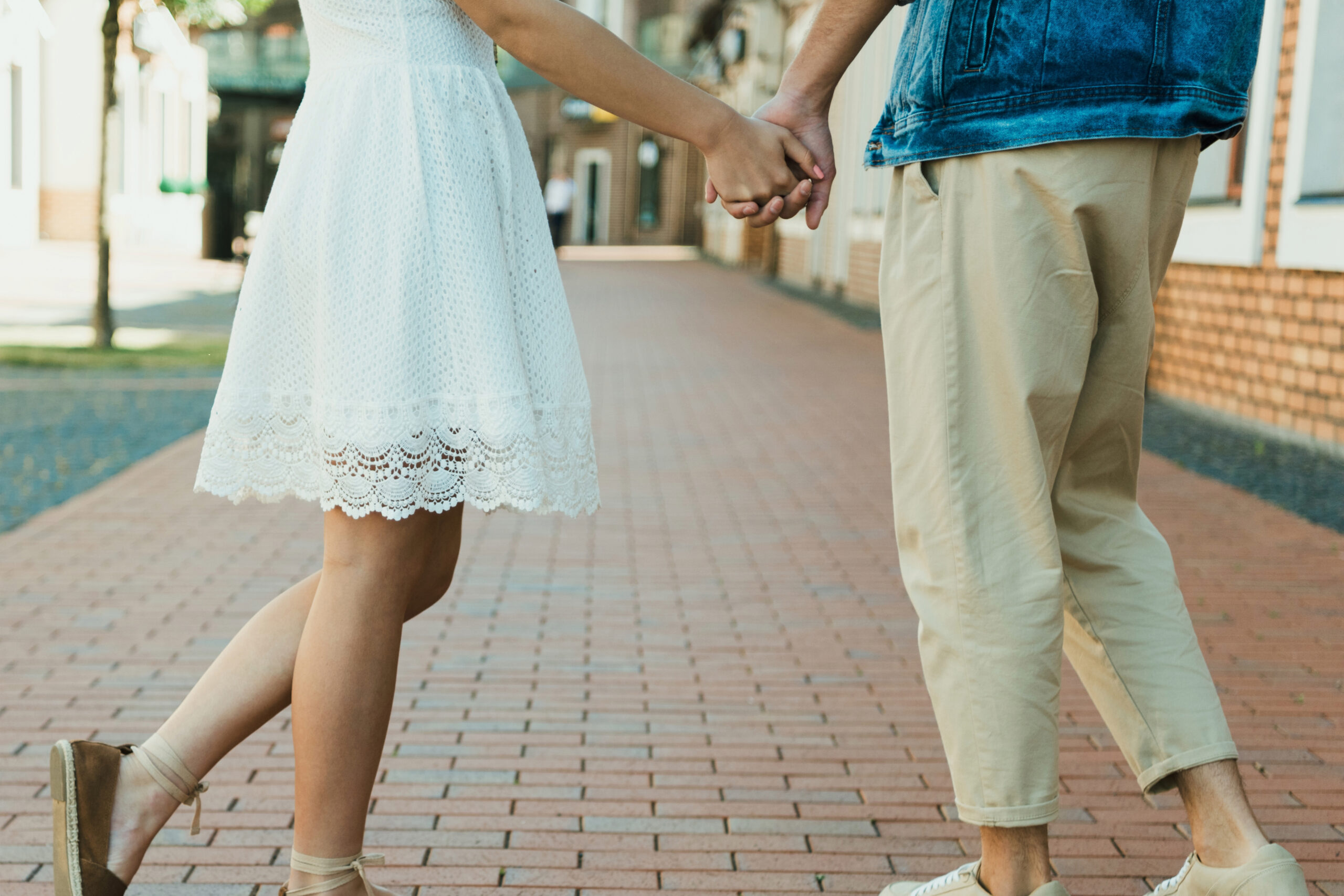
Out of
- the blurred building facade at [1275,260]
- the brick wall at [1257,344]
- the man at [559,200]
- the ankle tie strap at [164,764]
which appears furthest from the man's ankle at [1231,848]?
the man at [559,200]

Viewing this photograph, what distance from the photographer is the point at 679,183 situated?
46.1m

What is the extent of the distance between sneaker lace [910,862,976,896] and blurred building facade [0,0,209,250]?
22.8 metres

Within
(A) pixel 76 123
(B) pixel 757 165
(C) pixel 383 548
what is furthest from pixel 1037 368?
(A) pixel 76 123

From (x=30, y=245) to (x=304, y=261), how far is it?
26.4 m

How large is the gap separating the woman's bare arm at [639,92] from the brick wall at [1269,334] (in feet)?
19.2

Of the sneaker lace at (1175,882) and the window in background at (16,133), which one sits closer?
the sneaker lace at (1175,882)

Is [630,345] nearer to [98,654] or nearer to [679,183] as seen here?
[98,654]

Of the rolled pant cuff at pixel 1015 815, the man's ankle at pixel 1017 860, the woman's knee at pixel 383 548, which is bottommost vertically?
the man's ankle at pixel 1017 860

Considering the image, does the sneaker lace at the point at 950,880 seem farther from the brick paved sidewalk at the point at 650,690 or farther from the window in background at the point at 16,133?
the window in background at the point at 16,133

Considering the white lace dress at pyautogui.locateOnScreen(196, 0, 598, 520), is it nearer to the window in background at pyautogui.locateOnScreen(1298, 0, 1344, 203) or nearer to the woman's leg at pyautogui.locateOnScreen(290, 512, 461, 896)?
the woman's leg at pyautogui.locateOnScreen(290, 512, 461, 896)

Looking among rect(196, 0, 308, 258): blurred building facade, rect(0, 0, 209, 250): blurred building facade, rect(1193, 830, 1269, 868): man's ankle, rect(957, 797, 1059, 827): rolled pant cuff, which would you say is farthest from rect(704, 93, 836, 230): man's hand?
rect(196, 0, 308, 258): blurred building facade

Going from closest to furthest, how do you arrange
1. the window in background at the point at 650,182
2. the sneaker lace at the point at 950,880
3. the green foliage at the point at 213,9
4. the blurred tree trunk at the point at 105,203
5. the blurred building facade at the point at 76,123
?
the sneaker lace at the point at 950,880, the blurred tree trunk at the point at 105,203, the green foliage at the point at 213,9, the blurred building facade at the point at 76,123, the window in background at the point at 650,182

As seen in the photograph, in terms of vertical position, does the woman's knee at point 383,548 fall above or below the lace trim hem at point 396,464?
below

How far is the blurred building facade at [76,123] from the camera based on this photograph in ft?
82.7
